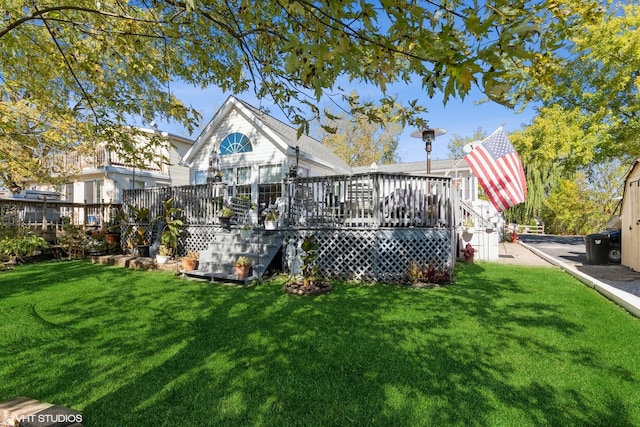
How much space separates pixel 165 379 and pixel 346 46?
3.29 m

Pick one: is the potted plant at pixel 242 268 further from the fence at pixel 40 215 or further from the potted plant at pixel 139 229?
the fence at pixel 40 215

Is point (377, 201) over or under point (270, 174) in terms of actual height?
under

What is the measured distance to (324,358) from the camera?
350cm

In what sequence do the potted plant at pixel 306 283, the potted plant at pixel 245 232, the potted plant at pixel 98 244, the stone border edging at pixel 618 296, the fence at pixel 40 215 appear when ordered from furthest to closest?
the potted plant at pixel 98 244, the fence at pixel 40 215, the potted plant at pixel 245 232, the potted plant at pixel 306 283, the stone border edging at pixel 618 296

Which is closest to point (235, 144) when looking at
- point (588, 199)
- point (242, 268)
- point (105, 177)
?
point (242, 268)

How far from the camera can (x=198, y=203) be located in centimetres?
1023

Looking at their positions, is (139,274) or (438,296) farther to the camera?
(139,274)

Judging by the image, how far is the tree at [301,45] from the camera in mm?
1851

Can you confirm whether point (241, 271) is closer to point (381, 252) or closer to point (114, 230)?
point (381, 252)

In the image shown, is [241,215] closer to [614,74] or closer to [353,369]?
[353,369]

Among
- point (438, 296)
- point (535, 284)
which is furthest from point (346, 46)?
point (535, 284)

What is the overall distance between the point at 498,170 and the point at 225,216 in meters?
8.05

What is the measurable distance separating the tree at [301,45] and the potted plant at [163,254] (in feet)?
13.8

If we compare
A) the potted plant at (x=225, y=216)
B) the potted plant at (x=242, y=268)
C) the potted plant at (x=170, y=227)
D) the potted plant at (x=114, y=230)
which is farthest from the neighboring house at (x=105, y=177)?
the potted plant at (x=242, y=268)
